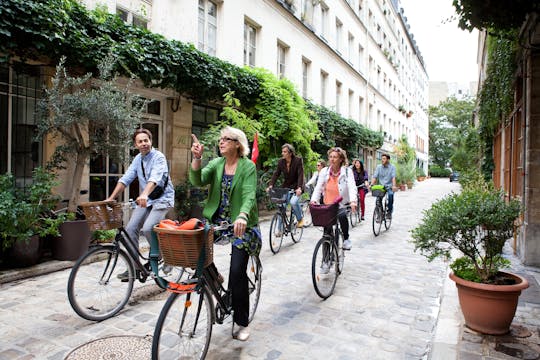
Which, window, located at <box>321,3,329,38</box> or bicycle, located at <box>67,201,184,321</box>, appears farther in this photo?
window, located at <box>321,3,329,38</box>

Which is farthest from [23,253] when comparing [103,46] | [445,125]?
[445,125]

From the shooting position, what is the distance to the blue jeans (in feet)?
15.0

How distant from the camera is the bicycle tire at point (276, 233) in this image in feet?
23.7

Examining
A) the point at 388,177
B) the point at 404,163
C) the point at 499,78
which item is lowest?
the point at 388,177

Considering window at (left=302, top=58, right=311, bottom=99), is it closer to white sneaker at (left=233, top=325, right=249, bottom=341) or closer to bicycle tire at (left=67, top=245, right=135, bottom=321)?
bicycle tire at (left=67, top=245, right=135, bottom=321)

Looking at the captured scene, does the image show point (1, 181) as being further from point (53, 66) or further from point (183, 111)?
point (183, 111)

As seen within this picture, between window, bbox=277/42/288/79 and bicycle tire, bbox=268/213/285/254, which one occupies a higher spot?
window, bbox=277/42/288/79

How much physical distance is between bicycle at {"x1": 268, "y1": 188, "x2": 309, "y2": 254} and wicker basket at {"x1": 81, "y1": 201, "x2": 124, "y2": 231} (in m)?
3.50

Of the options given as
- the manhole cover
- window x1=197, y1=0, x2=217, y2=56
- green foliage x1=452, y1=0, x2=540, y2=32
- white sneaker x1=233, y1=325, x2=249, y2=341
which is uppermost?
window x1=197, y1=0, x2=217, y2=56

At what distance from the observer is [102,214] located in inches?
152

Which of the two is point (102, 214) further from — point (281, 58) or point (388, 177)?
point (281, 58)

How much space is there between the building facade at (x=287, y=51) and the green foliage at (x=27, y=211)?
45.3 inches

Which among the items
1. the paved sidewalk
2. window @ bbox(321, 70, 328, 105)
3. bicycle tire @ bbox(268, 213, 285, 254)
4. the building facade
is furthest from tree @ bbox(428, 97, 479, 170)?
the paved sidewalk

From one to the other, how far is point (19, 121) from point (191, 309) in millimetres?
5474
